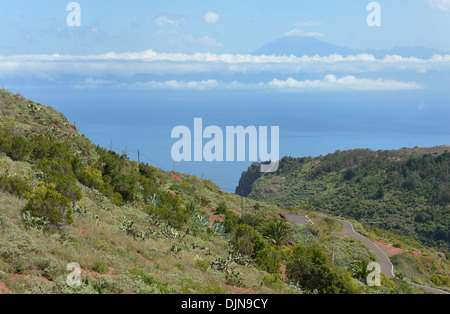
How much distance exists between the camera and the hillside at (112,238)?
8.72 meters

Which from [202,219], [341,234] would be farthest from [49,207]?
[341,234]

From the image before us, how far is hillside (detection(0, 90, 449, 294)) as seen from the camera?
8.72 m

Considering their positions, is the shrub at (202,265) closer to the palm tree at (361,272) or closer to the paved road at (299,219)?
the palm tree at (361,272)

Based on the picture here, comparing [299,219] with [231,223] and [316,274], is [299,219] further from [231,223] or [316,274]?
[316,274]

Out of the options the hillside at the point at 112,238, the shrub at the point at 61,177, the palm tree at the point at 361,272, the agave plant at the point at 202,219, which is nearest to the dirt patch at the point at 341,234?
the hillside at the point at 112,238

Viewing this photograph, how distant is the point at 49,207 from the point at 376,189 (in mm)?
68210

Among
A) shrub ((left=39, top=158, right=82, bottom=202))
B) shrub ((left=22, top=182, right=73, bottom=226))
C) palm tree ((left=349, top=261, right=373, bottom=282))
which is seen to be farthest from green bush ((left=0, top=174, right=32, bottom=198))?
palm tree ((left=349, top=261, right=373, bottom=282))

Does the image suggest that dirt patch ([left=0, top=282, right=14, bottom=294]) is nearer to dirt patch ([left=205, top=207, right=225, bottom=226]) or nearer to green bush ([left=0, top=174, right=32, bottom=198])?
green bush ([left=0, top=174, right=32, bottom=198])

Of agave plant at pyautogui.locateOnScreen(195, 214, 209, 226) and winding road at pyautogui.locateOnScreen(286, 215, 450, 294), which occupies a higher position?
agave plant at pyautogui.locateOnScreen(195, 214, 209, 226)

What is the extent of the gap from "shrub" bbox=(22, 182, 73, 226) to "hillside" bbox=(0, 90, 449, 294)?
0.03 metres
